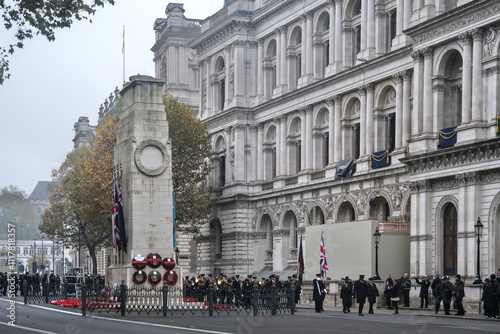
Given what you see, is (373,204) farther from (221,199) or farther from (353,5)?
(221,199)

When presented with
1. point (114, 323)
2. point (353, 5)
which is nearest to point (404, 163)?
point (353, 5)

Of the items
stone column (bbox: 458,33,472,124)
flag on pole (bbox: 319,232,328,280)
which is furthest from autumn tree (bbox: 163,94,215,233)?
stone column (bbox: 458,33,472,124)

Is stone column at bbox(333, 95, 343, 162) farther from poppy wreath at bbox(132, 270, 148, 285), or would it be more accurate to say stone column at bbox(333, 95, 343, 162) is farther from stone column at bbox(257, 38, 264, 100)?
poppy wreath at bbox(132, 270, 148, 285)

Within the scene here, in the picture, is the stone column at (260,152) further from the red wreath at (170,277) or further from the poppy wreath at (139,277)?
the poppy wreath at (139,277)

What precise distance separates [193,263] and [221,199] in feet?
52.5

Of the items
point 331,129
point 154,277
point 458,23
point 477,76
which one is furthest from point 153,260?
point 331,129

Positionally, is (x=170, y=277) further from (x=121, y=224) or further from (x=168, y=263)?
(x=121, y=224)

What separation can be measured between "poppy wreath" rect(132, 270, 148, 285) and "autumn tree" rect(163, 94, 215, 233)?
30.7 metres

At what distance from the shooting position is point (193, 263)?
3644 inches

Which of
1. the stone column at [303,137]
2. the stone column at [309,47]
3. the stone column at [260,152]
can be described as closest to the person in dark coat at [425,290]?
the stone column at [303,137]

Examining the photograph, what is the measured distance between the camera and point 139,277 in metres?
39.9

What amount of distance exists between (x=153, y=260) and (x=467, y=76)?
725 inches

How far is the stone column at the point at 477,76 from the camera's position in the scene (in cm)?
4684

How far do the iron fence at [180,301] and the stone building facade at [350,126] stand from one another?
11005 mm
